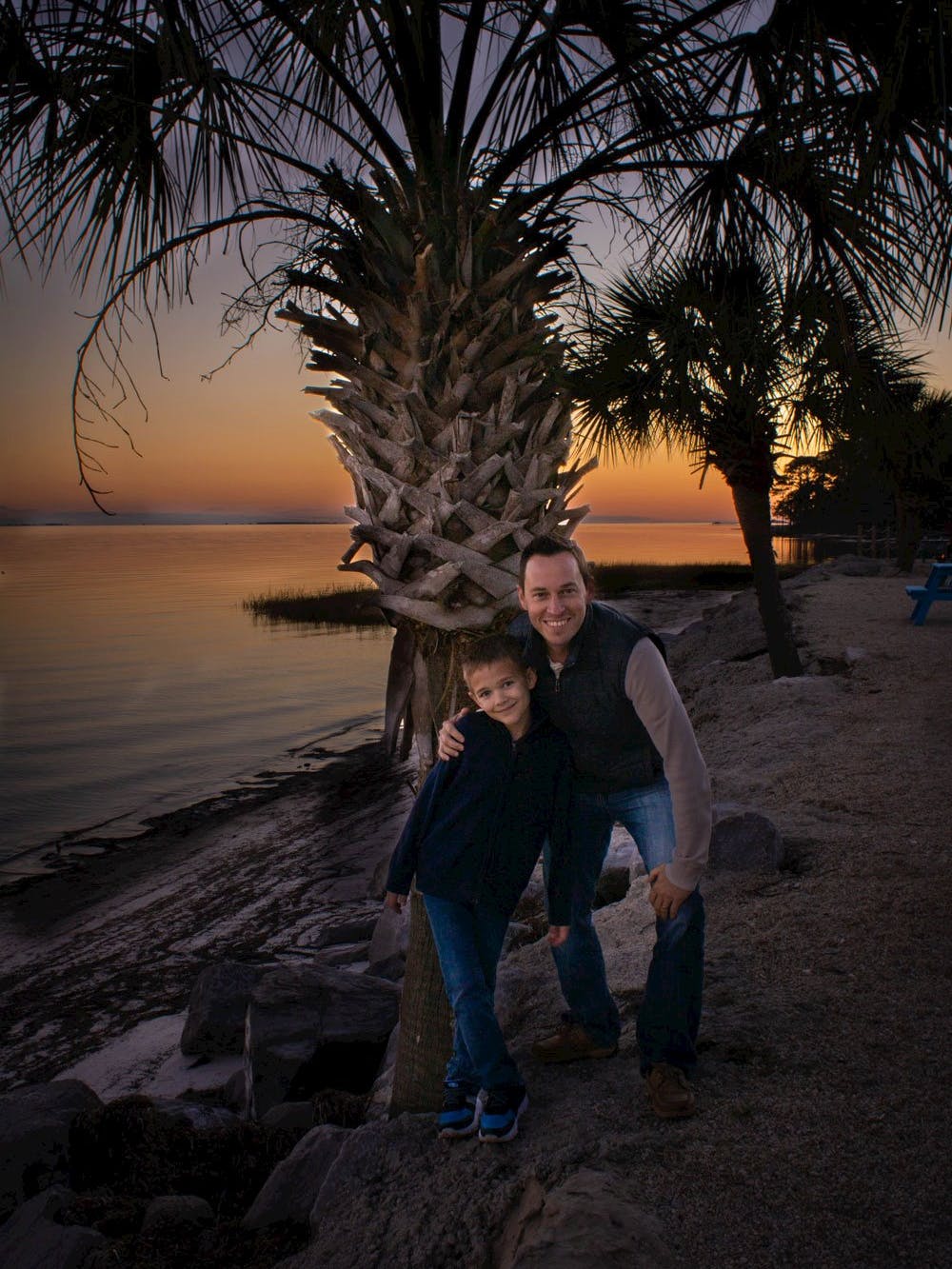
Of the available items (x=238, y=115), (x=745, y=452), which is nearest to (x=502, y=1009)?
(x=238, y=115)

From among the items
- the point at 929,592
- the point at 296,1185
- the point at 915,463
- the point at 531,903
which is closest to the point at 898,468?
the point at 915,463

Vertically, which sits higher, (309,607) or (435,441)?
(435,441)

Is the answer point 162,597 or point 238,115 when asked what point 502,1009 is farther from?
point 162,597

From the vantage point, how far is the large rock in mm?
4359

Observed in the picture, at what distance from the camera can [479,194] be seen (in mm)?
3590

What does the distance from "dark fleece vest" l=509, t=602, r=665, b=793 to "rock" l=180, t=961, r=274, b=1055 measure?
3420 mm

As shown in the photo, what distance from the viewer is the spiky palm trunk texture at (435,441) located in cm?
323

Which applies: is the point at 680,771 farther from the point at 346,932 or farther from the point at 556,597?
the point at 346,932

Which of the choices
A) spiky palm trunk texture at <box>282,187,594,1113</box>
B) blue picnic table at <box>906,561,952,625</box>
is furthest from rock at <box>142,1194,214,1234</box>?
blue picnic table at <box>906,561,952,625</box>

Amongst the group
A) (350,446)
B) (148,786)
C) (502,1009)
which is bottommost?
(148,786)

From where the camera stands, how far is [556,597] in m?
2.83

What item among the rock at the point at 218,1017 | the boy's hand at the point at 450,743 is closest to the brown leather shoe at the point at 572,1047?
the boy's hand at the point at 450,743

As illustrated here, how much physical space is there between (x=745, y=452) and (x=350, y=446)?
781 centimetres

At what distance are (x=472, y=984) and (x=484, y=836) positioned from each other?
0.48m
